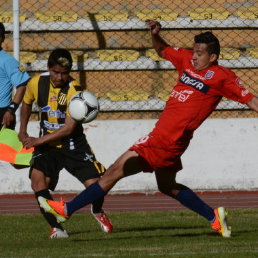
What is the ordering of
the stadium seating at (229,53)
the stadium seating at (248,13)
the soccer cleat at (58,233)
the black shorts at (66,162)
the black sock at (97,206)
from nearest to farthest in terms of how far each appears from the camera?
the soccer cleat at (58,233) < the black shorts at (66,162) < the black sock at (97,206) < the stadium seating at (229,53) < the stadium seating at (248,13)

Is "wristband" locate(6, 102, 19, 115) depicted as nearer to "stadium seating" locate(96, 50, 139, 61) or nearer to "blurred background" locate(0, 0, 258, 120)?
"blurred background" locate(0, 0, 258, 120)

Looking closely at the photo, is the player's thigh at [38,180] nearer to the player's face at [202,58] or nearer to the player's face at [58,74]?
the player's face at [58,74]

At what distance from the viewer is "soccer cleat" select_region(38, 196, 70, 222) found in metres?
7.06

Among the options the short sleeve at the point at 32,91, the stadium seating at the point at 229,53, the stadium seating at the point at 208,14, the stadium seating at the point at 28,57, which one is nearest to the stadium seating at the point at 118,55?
the stadium seating at the point at 28,57

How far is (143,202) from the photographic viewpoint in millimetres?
11578

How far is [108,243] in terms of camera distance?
7023 mm

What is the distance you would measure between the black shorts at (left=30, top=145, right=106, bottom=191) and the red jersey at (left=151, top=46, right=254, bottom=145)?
1.04 metres

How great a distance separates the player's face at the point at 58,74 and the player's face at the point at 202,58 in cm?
131

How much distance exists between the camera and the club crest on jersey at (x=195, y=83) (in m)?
7.02

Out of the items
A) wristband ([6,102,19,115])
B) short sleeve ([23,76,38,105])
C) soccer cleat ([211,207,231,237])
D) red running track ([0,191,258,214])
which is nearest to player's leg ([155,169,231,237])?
soccer cleat ([211,207,231,237])

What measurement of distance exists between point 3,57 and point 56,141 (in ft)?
8.03

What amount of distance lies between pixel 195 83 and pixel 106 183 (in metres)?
1.21

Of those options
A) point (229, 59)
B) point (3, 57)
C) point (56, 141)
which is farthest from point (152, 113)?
point (56, 141)

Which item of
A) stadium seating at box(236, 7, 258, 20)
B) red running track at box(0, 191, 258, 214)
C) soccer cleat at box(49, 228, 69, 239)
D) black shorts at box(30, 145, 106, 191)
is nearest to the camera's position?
soccer cleat at box(49, 228, 69, 239)
